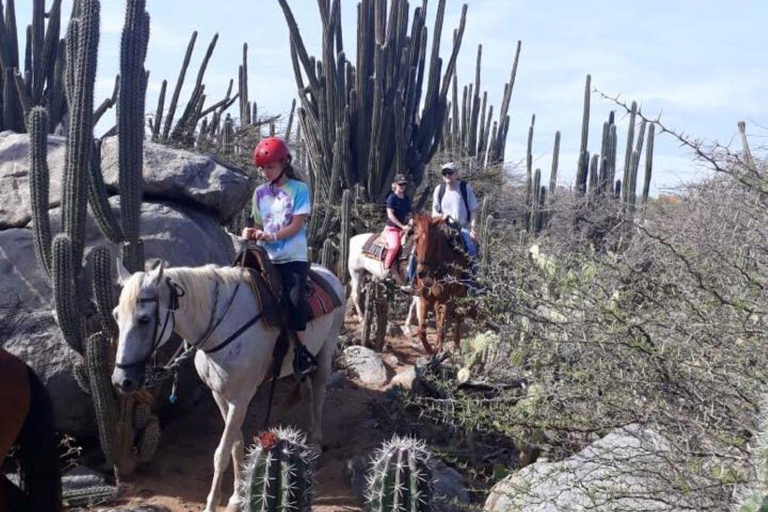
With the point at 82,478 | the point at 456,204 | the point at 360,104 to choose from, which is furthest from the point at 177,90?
the point at 82,478

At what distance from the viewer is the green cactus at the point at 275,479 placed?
15.8 ft

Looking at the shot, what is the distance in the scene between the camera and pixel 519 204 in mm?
18672

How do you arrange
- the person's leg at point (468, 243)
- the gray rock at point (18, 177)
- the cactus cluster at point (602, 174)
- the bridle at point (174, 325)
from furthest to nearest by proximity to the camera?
the cactus cluster at point (602, 174) < the person's leg at point (468, 243) < the gray rock at point (18, 177) < the bridle at point (174, 325)

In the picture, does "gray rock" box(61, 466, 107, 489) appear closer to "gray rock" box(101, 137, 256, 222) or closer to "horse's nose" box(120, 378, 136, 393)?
"horse's nose" box(120, 378, 136, 393)

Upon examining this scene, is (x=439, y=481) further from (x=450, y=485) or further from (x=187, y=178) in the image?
(x=187, y=178)

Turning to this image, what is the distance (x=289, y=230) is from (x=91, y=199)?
1.40 metres

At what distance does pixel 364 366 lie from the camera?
9258 mm

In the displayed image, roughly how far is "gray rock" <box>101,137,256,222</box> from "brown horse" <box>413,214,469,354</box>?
104 inches

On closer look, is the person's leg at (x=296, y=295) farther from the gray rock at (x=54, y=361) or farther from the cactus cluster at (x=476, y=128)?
the cactus cluster at (x=476, y=128)

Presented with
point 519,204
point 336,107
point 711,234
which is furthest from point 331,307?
point 519,204

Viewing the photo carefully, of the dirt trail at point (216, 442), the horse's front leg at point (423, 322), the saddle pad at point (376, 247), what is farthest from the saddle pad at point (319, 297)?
the saddle pad at point (376, 247)

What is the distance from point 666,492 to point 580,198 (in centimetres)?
1371

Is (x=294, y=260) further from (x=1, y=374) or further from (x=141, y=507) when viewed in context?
(x=1, y=374)

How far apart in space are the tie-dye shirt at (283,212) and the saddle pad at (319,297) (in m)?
0.33
